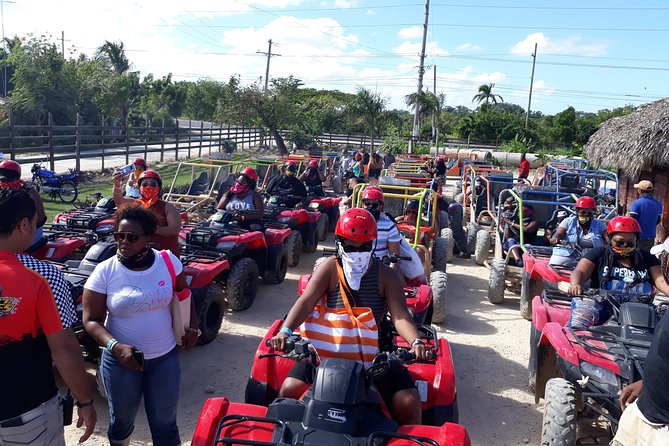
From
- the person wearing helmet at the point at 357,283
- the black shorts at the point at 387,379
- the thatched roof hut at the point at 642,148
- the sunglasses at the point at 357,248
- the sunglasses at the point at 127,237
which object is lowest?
the black shorts at the point at 387,379

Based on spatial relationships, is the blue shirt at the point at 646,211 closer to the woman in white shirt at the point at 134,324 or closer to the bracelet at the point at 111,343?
the woman in white shirt at the point at 134,324

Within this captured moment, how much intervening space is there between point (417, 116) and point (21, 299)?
32.0 meters

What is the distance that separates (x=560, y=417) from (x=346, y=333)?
1.51 meters

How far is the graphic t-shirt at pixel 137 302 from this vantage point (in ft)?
10.1

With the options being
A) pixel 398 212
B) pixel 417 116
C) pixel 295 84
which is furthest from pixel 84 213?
pixel 417 116

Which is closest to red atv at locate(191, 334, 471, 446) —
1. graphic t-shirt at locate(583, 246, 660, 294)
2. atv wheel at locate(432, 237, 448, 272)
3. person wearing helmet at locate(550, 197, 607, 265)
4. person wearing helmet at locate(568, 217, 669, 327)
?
person wearing helmet at locate(568, 217, 669, 327)

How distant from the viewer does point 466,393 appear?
16.9 feet

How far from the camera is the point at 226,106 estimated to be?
2752 centimetres

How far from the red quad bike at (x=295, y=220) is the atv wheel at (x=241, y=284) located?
2.00m

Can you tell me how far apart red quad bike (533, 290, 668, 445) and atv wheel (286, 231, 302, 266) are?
17.2 ft

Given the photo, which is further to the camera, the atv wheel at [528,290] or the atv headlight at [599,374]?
the atv wheel at [528,290]

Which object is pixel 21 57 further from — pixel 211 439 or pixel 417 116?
pixel 211 439

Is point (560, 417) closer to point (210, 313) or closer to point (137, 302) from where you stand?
point (137, 302)

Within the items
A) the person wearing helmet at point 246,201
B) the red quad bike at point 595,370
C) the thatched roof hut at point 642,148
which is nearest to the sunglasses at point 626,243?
the red quad bike at point 595,370
